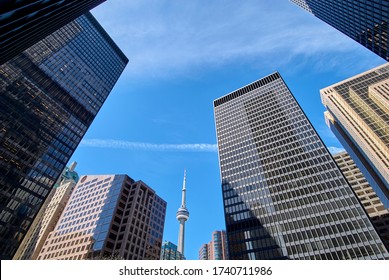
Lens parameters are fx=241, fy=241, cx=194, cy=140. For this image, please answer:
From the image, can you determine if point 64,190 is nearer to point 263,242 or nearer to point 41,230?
point 41,230

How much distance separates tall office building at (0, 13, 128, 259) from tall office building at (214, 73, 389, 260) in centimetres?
5850

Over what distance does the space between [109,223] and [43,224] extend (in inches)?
2074

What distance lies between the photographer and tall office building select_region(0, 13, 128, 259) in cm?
6031

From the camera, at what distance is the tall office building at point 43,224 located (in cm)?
10404

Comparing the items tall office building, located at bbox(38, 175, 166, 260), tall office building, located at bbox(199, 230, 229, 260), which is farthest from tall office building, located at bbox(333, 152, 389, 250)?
tall office building, located at bbox(199, 230, 229, 260)

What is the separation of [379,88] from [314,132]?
34.0 metres

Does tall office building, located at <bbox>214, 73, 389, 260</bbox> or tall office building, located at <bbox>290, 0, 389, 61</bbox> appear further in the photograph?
tall office building, located at <bbox>214, 73, 389, 260</bbox>

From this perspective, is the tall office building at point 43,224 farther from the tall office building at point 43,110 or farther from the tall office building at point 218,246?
the tall office building at point 218,246

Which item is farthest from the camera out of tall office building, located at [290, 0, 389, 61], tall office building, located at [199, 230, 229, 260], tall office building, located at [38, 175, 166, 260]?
tall office building, located at [199, 230, 229, 260]

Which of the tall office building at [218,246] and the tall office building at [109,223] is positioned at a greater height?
the tall office building at [218,246]

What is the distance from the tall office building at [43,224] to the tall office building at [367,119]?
13399 cm

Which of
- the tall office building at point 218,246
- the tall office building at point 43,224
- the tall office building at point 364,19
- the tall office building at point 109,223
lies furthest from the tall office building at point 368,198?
the tall office building at point 43,224

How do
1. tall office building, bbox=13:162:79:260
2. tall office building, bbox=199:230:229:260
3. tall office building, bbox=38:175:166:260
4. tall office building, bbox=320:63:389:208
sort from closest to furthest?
tall office building, bbox=320:63:389:208 → tall office building, bbox=38:175:166:260 → tall office building, bbox=13:162:79:260 → tall office building, bbox=199:230:229:260

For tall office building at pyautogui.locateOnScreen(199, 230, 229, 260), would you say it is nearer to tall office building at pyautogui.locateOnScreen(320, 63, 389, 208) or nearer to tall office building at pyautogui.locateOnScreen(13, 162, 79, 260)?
tall office building at pyautogui.locateOnScreen(320, 63, 389, 208)
